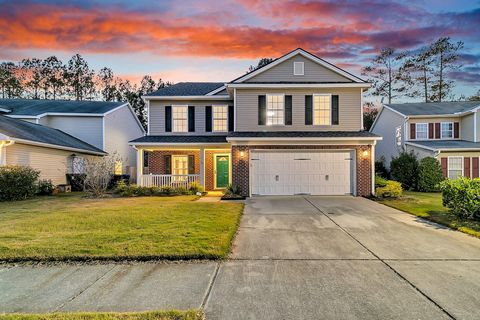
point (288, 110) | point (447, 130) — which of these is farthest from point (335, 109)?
point (447, 130)

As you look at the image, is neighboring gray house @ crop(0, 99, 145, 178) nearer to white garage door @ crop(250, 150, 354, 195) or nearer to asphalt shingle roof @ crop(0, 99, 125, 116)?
asphalt shingle roof @ crop(0, 99, 125, 116)

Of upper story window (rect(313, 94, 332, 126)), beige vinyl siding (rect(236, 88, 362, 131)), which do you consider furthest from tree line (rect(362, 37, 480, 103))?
upper story window (rect(313, 94, 332, 126))

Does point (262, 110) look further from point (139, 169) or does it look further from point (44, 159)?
point (44, 159)

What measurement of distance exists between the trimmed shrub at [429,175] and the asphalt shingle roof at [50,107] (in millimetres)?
22469

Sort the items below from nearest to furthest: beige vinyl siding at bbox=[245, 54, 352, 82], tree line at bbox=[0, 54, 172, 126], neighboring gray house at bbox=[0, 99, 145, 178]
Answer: beige vinyl siding at bbox=[245, 54, 352, 82] < neighboring gray house at bbox=[0, 99, 145, 178] < tree line at bbox=[0, 54, 172, 126]

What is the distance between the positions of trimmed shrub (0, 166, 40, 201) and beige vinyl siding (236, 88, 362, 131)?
10114 mm

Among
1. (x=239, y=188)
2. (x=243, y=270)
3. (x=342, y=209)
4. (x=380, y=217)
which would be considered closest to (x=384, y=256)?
(x=243, y=270)

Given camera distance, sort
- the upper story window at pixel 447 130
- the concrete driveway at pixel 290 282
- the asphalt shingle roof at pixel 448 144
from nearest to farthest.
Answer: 1. the concrete driveway at pixel 290 282
2. the asphalt shingle roof at pixel 448 144
3. the upper story window at pixel 447 130

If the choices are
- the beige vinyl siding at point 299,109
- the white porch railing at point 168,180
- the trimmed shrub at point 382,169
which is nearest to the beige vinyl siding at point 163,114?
the beige vinyl siding at point 299,109

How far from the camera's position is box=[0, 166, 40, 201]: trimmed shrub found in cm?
1170

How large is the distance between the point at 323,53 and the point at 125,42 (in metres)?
14.4

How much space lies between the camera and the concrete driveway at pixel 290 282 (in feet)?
10.4

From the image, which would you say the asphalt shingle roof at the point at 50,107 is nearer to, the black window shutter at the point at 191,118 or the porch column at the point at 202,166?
the black window shutter at the point at 191,118

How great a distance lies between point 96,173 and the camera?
1370 cm
